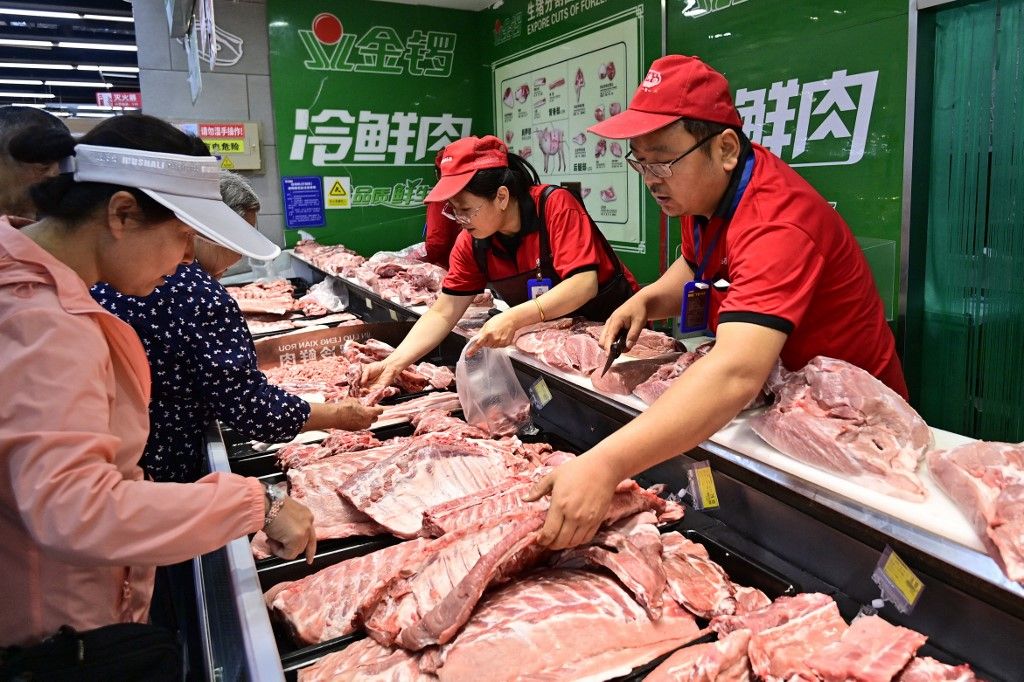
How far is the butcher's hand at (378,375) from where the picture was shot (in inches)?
122

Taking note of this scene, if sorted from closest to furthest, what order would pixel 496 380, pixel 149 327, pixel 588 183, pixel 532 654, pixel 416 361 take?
pixel 532 654 → pixel 149 327 → pixel 496 380 → pixel 416 361 → pixel 588 183

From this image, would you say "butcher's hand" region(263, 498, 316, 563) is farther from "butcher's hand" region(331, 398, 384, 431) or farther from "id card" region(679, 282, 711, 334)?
"id card" region(679, 282, 711, 334)

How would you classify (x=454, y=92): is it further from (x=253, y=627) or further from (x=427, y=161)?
(x=253, y=627)

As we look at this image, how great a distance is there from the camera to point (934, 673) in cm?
123

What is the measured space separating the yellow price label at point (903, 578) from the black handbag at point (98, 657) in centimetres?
135

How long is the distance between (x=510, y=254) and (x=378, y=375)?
89 centimetres

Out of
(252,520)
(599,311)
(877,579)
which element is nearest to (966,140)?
(599,311)

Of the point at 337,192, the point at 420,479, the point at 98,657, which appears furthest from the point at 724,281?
the point at 337,192

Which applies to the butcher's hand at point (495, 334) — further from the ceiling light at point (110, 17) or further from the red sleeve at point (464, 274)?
the ceiling light at point (110, 17)

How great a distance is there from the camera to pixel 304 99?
752 centimetres

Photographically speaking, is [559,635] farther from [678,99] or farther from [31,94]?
[31,94]

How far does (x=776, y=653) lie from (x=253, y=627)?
39.3 inches

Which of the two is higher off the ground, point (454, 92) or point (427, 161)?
point (454, 92)

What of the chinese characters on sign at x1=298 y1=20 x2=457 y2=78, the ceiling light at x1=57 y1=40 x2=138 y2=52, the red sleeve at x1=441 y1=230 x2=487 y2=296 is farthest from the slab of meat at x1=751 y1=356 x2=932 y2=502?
the ceiling light at x1=57 y1=40 x2=138 y2=52
